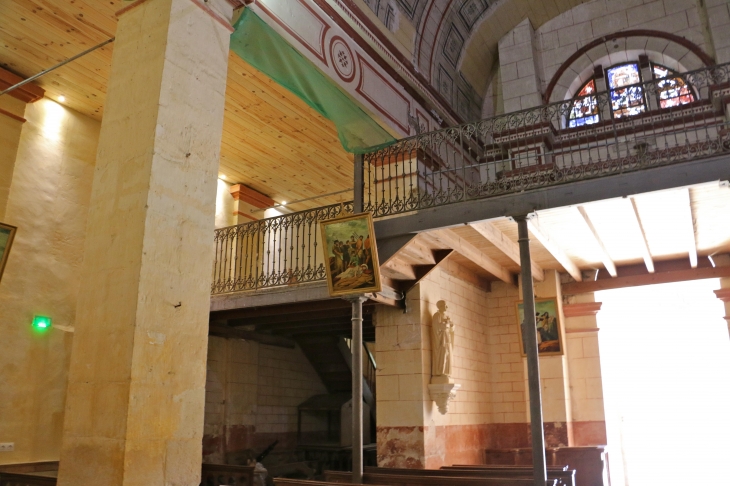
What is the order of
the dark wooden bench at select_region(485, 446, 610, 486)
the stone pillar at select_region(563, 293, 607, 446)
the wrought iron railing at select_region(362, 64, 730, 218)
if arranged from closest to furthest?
1. the wrought iron railing at select_region(362, 64, 730, 218)
2. the dark wooden bench at select_region(485, 446, 610, 486)
3. the stone pillar at select_region(563, 293, 607, 446)

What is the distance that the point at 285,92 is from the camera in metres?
8.90

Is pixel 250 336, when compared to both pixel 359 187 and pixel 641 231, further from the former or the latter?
pixel 641 231

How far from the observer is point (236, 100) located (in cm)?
906

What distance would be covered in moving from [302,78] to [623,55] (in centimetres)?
664

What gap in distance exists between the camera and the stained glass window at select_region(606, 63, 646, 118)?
10336 millimetres

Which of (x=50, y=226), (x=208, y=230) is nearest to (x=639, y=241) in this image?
(x=208, y=230)

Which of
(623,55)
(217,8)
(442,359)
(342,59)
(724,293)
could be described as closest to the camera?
(217,8)

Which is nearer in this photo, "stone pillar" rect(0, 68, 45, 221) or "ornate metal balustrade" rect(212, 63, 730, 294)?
"ornate metal balustrade" rect(212, 63, 730, 294)

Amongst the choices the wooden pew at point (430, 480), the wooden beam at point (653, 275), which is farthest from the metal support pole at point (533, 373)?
the wooden beam at point (653, 275)

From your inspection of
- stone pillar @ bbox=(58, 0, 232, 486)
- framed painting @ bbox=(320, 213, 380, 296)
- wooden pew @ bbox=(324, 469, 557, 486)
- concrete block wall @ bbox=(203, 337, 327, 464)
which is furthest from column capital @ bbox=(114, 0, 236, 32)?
concrete block wall @ bbox=(203, 337, 327, 464)

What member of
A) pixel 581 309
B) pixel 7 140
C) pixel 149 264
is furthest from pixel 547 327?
pixel 7 140

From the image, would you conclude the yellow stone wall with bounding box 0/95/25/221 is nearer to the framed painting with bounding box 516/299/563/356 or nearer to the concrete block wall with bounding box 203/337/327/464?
the concrete block wall with bounding box 203/337/327/464

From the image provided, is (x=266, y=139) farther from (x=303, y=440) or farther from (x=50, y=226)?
(x=303, y=440)

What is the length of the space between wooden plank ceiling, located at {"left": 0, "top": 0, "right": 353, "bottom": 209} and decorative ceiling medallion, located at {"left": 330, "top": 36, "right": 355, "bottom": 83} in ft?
3.85
